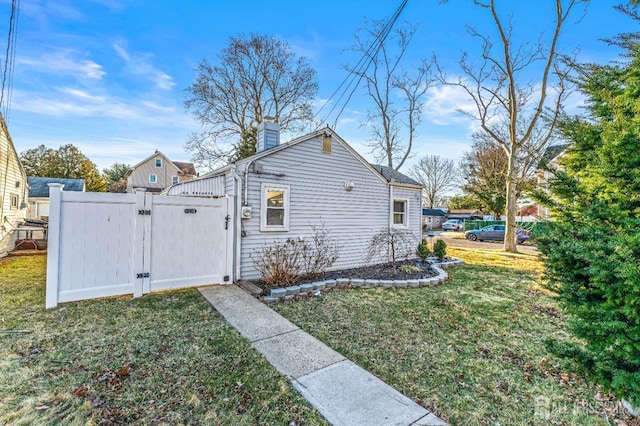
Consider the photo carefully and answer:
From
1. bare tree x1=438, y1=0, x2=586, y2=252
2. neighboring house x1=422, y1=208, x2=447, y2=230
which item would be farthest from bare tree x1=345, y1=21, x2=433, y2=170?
neighboring house x1=422, y1=208, x2=447, y2=230

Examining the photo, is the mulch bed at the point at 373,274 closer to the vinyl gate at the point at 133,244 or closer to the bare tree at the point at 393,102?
the vinyl gate at the point at 133,244

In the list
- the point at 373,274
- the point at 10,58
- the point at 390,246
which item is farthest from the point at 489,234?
the point at 10,58

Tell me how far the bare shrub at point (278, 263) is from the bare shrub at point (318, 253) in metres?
0.27

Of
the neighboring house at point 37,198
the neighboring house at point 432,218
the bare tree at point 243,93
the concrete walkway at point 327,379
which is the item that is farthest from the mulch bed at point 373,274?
the neighboring house at point 432,218

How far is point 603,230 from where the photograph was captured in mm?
2170

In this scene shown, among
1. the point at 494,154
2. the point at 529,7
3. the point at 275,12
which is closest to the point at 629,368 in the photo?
the point at 275,12

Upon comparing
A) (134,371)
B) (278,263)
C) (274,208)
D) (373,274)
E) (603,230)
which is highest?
(274,208)

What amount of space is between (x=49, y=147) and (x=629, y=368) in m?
44.4

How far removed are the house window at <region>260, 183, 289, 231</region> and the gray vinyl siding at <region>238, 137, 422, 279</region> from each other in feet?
0.39

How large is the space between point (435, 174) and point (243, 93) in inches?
1097

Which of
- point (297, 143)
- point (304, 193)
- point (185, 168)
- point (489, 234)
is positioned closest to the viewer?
point (297, 143)

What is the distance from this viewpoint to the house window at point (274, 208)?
689 centimetres

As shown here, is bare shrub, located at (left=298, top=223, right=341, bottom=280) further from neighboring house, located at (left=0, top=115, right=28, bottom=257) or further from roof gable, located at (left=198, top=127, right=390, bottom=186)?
neighboring house, located at (left=0, top=115, right=28, bottom=257)

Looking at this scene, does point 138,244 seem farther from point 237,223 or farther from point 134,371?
point 134,371
